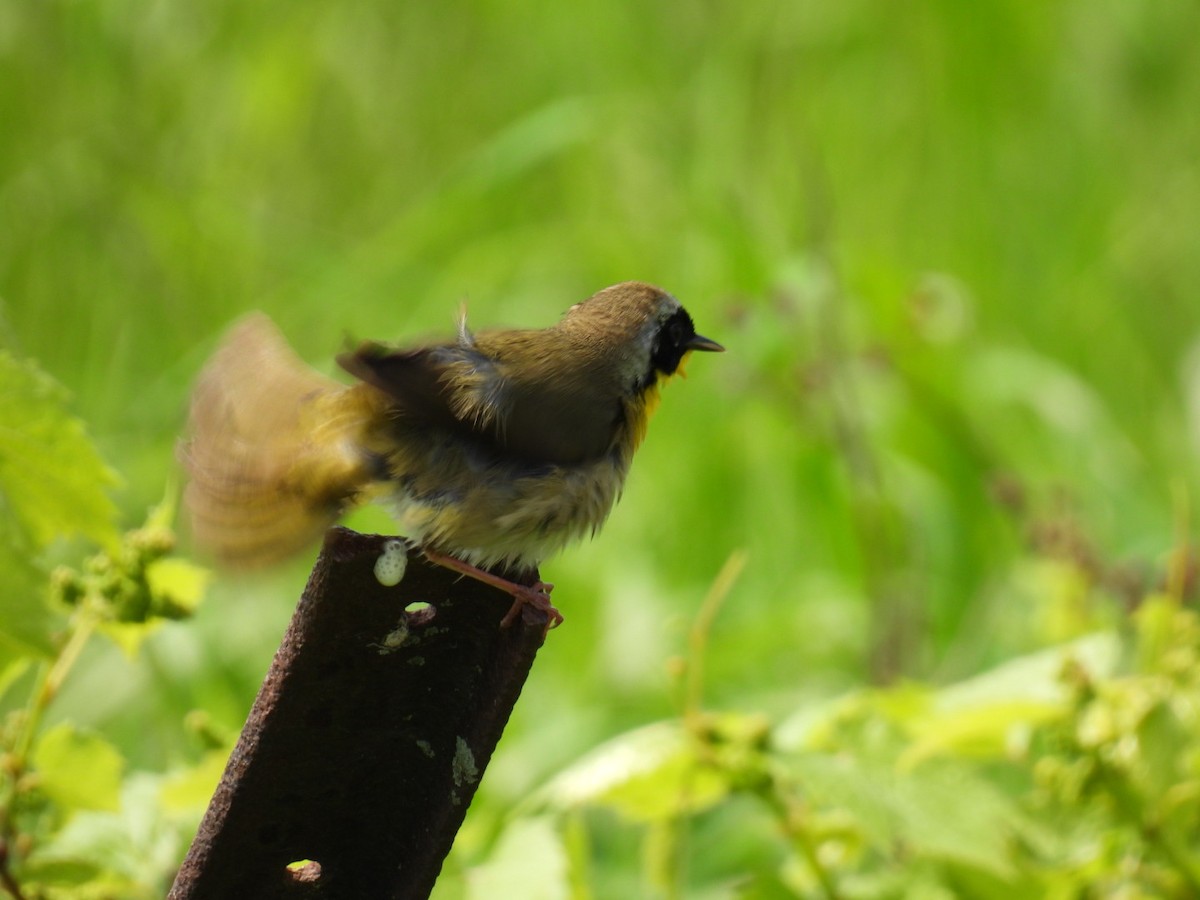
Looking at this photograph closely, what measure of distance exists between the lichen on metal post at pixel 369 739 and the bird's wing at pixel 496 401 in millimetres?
180

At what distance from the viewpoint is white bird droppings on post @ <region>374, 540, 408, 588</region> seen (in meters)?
0.90

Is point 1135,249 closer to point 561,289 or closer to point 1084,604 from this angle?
point 561,289

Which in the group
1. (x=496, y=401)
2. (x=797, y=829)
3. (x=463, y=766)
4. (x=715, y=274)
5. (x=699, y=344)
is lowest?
(x=463, y=766)

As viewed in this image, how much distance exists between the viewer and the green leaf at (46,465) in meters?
1.04

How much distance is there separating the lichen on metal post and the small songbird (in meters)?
0.09

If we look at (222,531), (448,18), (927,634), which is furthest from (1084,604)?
(448,18)

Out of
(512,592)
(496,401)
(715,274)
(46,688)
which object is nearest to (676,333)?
(496,401)

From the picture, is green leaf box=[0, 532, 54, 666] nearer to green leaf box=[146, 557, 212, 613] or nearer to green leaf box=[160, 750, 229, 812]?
green leaf box=[146, 557, 212, 613]

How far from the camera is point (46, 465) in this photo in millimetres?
1062

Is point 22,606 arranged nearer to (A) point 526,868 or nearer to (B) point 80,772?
(B) point 80,772

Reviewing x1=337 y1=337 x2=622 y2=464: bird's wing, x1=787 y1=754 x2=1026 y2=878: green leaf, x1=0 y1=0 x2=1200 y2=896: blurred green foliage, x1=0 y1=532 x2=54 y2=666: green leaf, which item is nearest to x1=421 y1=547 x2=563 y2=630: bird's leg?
x1=337 y1=337 x2=622 y2=464: bird's wing

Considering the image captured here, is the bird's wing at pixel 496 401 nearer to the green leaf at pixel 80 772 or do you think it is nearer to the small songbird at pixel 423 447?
the small songbird at pixel 423 447

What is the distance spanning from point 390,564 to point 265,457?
0.29 m

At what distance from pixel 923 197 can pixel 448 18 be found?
1.53 meters
